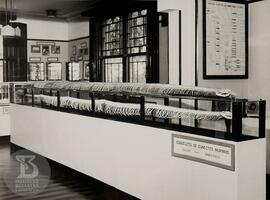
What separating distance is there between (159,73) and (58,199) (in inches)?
118

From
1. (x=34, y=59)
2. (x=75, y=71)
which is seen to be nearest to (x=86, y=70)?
(x=75, y=71)

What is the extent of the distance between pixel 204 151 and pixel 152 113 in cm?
71

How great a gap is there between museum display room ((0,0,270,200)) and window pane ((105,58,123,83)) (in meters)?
0.02

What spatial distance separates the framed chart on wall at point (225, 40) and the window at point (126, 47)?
210 centimetres

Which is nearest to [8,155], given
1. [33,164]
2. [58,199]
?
[33,164]

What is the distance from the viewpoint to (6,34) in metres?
6.05

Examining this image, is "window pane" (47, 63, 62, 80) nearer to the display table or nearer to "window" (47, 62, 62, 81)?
"window" (47, 62, 62, 81)

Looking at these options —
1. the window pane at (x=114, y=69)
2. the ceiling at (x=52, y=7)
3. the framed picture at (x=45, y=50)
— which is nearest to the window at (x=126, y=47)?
the window pane at (x=114, y=69)

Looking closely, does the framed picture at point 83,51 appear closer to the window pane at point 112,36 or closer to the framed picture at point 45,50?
the framed picture at point 45,50

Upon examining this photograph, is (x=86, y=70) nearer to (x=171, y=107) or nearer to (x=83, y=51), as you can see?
(x=83, y=51)

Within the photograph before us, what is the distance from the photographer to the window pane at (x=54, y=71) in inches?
341

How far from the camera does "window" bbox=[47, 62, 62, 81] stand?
8656 mm

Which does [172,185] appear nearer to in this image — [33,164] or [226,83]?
[226,83]

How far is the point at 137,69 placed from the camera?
6328mm
